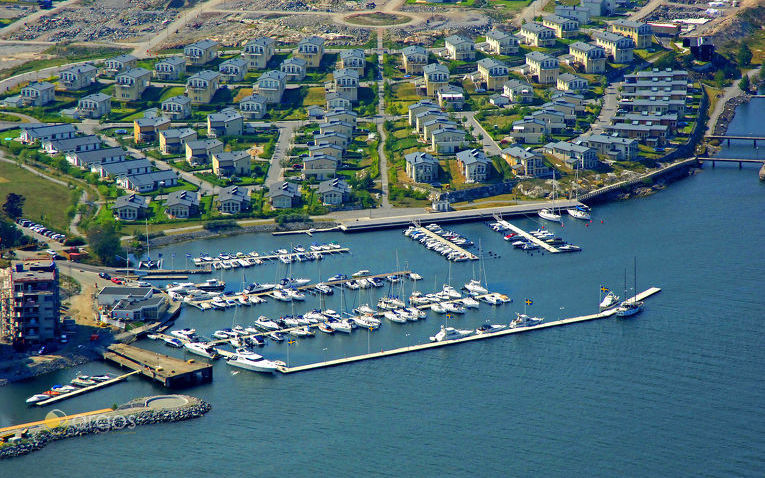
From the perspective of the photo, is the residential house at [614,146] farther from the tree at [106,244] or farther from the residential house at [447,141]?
the tree at [106,244]

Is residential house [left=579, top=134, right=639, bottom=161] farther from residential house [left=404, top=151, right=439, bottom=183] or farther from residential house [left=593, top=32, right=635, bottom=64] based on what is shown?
residential house [left=593, top=32, right=635, bottom=64]

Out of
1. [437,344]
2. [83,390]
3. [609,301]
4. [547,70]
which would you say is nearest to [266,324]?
[437,344]

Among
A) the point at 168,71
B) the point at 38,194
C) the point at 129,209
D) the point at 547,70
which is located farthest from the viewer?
the point at 168,71

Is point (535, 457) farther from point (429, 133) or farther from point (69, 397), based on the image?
point (429, 133)

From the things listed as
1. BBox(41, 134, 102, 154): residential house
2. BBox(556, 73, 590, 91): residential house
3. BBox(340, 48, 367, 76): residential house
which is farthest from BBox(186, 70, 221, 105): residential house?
BBox(556, 73, 590, 91): residential house

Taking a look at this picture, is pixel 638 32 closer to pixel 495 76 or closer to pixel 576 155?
pixel 495 76

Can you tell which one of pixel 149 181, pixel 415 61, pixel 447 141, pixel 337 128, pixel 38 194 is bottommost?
pixel 38 194
